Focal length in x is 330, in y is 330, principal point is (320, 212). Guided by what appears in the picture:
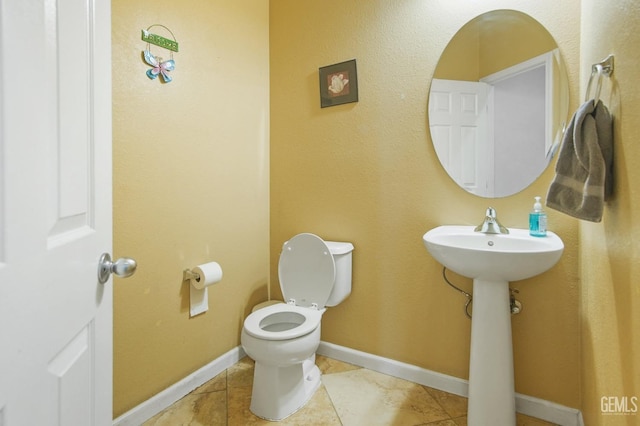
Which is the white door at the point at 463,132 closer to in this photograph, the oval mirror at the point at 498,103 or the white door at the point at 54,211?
the oval mirror at the point at 498,103

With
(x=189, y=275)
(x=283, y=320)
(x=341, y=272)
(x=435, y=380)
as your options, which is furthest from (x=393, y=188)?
(x=189, y=275)

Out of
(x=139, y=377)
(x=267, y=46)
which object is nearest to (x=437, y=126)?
(x=267, y=46)

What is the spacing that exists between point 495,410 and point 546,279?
61 centimetres

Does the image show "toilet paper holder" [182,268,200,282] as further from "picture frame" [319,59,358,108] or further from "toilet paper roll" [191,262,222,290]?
"picture frame" [319,59,358,108]

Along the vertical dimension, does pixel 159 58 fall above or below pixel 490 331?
above

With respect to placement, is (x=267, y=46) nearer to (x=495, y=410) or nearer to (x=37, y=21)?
(x=37, y=21)

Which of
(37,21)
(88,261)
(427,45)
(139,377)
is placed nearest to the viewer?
(37,21)

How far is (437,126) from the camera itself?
68.0 inches

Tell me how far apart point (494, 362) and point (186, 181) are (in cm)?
163

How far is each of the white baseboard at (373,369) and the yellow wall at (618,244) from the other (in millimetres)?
316

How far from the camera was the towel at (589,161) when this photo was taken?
0.88m

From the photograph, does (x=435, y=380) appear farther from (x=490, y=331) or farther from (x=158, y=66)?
(x=158, y=66)

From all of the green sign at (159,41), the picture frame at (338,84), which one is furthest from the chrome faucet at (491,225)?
the green sign at (159,41)

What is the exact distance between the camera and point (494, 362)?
1374 mm
